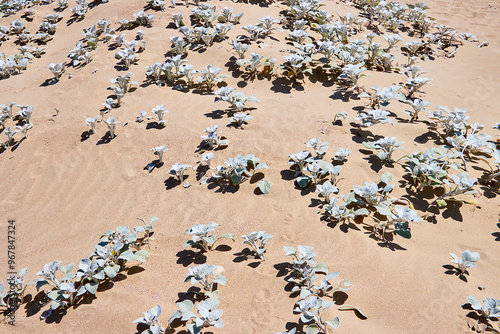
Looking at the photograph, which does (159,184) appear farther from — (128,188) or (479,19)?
(479,19)

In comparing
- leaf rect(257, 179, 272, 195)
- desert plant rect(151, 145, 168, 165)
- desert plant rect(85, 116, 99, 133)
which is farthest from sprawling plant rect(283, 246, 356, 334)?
desert plant rect(85, 116, 99, 133)

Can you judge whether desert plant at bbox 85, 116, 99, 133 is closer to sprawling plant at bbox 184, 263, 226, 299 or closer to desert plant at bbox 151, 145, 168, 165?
desert plant at bbox 151, 145, 168, 165

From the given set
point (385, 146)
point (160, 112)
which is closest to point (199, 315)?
point (385, 146)

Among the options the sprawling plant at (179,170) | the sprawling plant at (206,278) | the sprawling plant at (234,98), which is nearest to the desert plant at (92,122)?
the sprawling plant at (179,170)

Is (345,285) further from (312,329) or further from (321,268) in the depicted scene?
(312,329)

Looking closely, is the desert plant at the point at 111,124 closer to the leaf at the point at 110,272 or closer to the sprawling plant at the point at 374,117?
the leaf at the point at 110,272
